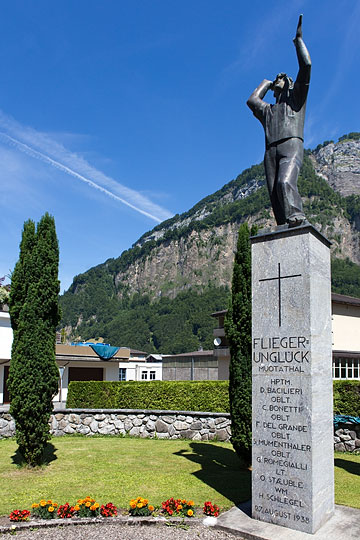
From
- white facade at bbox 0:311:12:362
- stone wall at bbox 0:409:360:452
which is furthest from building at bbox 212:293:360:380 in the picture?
stone wall at bbox 0:409:360:452

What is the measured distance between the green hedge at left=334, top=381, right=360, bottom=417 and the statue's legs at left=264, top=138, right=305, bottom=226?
26.9 ft

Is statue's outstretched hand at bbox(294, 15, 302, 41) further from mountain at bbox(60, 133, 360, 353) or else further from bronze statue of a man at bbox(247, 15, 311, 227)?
mountain at bbox(60, 133, 360, 353)

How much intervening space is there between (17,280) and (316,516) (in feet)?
26.7

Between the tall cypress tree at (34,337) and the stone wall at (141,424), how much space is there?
439 centimetres

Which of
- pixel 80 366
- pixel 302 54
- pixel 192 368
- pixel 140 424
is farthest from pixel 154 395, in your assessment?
pixel 192 368

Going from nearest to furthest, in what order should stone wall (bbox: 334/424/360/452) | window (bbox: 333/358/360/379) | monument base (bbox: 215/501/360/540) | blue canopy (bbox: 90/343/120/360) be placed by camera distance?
monument base (bbox: 215/501/360/540), stone wall (bbox: 334/424/360/452), blue canopy (bbox: 90/343/120/360), window (bbox: 333/358/360/379)

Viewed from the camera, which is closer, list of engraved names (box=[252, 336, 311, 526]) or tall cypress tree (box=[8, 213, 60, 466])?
list of engraved names (box=[252, 336, 311, 526])

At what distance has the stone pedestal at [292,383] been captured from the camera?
19.4 ft

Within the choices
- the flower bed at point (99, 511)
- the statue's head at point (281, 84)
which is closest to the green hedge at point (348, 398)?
the flower bed at point (99, 511)

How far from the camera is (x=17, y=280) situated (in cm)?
1072

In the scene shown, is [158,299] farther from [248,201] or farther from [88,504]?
[88,504]

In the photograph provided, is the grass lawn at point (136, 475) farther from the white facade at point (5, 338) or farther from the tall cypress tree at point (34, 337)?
the white facade at point (5, 338)

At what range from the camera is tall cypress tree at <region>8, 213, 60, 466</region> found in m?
10.1

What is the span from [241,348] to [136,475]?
3.90 meters
